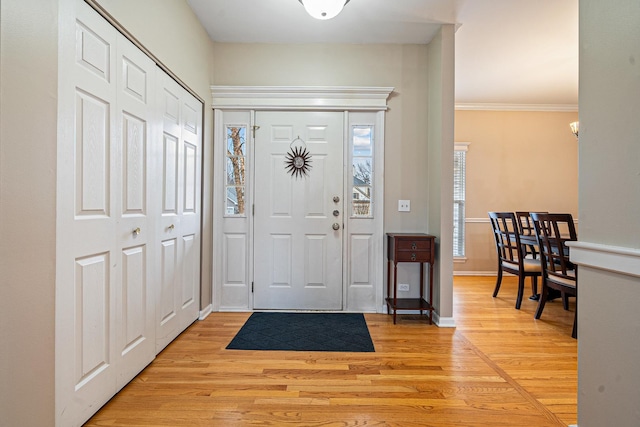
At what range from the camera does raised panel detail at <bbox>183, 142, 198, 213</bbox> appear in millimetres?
2812

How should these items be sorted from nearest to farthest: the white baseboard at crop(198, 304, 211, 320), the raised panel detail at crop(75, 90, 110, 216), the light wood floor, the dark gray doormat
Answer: the raised panel detail at crop(75, 90, 110, 216)
the light wood floor
the dark gray doormat
the white baseboard at crop(198, 304, 211, 320)

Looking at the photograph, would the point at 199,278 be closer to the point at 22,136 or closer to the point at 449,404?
the point at 22,136

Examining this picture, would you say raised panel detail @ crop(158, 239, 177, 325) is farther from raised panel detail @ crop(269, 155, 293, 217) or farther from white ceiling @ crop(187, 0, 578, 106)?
white ceiling @ crop(187, 0, 578, 106)

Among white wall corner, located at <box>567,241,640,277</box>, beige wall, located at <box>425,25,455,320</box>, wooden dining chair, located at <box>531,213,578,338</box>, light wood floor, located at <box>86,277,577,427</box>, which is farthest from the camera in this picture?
beige wall, located at <box>425,25,455,320</box>

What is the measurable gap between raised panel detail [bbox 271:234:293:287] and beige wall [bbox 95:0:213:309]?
2.11ft

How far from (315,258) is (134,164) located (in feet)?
6.37

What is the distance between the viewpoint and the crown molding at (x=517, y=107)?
5.41m

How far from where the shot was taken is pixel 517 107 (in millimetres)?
5430

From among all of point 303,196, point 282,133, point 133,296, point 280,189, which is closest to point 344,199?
point 303,196

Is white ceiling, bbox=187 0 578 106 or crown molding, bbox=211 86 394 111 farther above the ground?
white ceiling, bbox=187 0 578 106

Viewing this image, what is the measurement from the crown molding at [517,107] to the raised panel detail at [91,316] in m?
5.44

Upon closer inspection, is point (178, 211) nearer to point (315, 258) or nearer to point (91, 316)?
point (91, 316)

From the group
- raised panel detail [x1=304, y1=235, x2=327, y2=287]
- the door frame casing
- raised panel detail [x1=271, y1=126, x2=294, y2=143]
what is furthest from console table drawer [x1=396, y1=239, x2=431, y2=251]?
raised panel detail [x1=271, y1=126, x2=294, y2=143]

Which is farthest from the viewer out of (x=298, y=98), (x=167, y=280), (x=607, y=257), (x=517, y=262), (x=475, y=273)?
(x=475, y=273)
